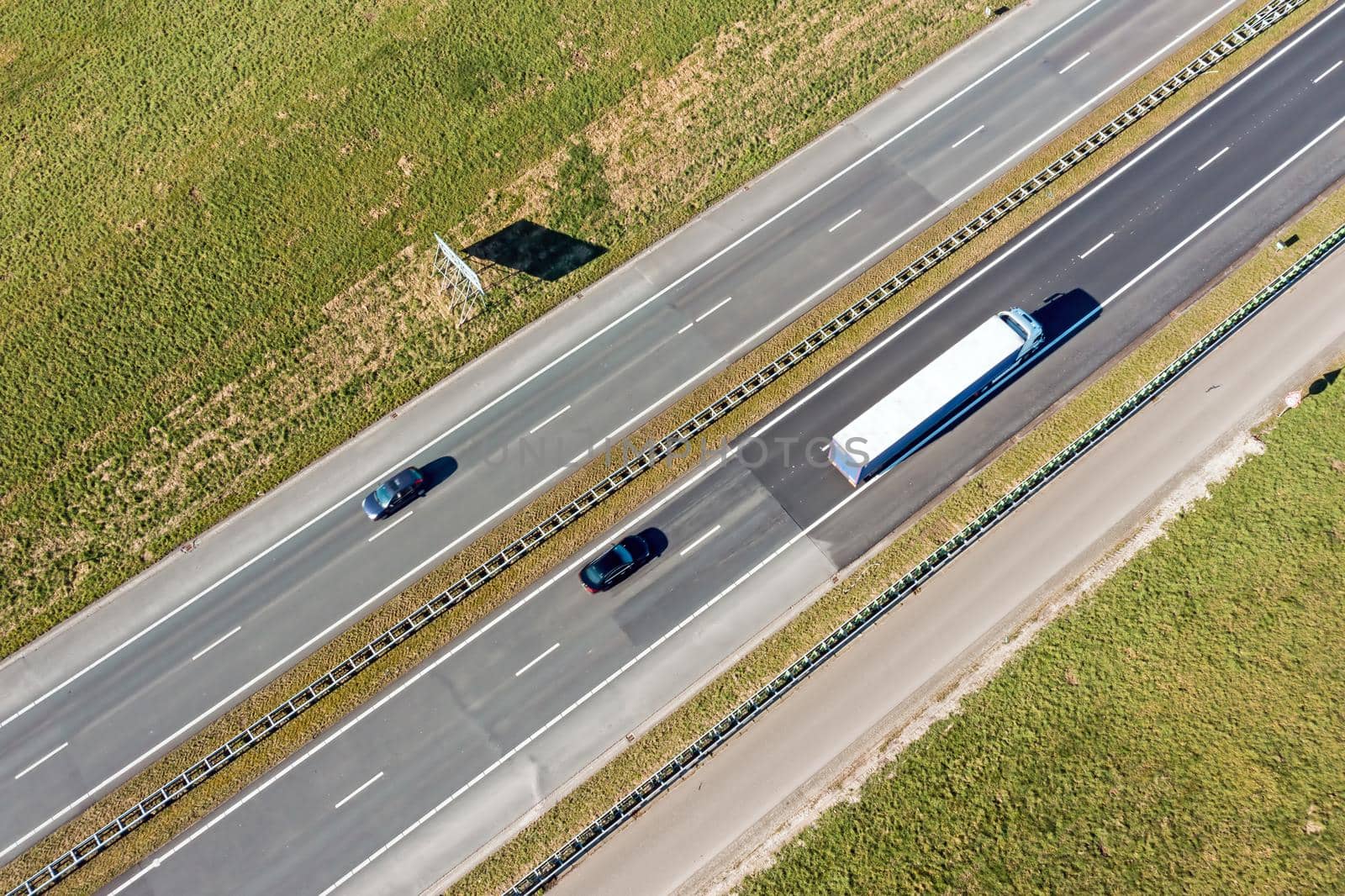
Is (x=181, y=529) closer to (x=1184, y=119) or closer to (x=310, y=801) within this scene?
(x=310, y=801)

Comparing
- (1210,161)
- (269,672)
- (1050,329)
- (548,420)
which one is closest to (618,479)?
(548,420)

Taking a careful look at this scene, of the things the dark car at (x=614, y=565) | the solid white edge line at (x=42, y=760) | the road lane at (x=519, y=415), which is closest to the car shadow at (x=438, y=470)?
the road lane at (x=519, y=415)

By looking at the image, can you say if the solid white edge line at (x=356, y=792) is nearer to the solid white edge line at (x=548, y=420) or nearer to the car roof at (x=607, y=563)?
the car roof at (x=607, y=563)

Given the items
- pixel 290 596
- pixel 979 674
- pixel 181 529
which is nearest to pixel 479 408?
pixel 290 596

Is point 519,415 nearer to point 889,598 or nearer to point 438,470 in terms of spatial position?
point 438,470

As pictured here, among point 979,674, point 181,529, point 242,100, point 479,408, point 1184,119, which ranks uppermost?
point 242,100
